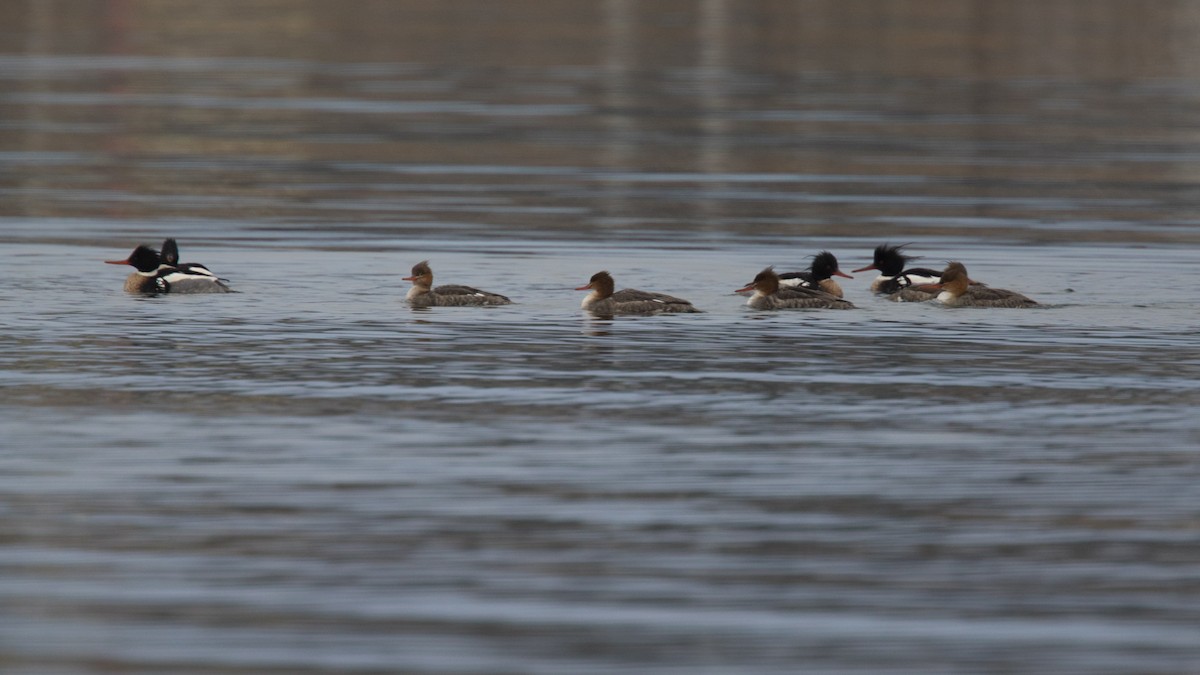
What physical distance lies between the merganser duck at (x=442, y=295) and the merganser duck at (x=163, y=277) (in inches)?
66.0

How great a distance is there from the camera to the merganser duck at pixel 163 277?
2031cm

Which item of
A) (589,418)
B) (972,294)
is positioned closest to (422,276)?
(972,294)

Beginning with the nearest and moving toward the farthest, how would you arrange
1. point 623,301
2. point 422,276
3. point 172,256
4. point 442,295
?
point 623,301, point 442,295, point 422,276, point 172,256

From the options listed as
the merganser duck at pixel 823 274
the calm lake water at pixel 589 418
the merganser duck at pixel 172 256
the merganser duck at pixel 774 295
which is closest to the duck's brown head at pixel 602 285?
the calm lake water at pixel 589 418

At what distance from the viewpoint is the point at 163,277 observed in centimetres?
2062

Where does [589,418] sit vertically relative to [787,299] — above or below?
below

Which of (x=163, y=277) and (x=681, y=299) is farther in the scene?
(x=163, y=277)

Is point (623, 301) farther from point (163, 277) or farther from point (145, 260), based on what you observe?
point (145, 260)

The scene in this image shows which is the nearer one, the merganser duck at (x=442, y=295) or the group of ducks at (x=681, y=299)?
the group of ducks at (x=681, y=299)

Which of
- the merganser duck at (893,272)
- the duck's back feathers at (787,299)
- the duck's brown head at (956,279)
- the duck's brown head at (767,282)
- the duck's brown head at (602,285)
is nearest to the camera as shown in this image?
the duck's brown head at (602,285)

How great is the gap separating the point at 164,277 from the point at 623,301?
4.10 m

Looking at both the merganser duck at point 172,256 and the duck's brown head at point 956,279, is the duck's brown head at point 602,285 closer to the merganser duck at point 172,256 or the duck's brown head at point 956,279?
the duck's brown head at point 956,279

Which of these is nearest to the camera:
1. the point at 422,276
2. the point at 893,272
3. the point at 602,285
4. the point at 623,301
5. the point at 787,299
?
the point at 623,301

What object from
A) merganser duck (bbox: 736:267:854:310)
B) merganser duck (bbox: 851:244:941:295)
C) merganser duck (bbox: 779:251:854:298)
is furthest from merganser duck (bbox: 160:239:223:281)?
merganser duck (bbox: 851:244:941:295)
